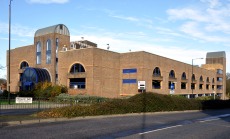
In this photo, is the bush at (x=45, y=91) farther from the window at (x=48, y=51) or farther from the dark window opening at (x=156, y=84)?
the dark window opening at (x=156, y=84)

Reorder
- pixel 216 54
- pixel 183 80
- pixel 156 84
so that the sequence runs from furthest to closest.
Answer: pixel 216 54
pixel 183 80
pixel 156 84

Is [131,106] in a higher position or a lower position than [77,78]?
lower

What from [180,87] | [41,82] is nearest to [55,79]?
[41,82]

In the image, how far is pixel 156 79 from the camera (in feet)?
175

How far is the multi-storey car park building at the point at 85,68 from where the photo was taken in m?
46.3

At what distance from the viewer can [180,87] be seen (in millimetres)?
64375

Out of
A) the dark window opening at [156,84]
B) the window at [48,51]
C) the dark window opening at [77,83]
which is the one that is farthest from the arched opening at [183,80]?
the window at [48,51]

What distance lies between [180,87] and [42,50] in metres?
31.8

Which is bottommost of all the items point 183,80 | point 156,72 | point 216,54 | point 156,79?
point 183,80

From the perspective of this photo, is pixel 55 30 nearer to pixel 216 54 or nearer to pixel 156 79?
pixel 156 79

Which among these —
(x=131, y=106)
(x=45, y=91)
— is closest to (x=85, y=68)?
(x=45, y=91)

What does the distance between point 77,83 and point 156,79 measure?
15.3 meters

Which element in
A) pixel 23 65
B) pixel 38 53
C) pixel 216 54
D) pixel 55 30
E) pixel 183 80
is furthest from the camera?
pixel 216 54

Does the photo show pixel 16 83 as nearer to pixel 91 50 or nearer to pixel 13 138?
pixel 91 50
